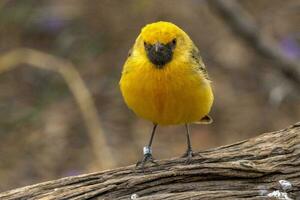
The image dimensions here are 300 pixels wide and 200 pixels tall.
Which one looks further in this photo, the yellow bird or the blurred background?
the blurred background

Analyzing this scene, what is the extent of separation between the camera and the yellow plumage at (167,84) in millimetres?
5223

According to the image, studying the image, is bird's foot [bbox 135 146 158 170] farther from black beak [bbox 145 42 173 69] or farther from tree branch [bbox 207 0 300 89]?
tree branch [bbox 207 0 300 89]

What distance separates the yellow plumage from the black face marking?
20 millimetres

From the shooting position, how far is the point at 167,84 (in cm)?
520

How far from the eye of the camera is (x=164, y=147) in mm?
8781

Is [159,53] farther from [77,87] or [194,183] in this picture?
[77,87]

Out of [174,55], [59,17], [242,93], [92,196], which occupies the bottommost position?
[92,196]

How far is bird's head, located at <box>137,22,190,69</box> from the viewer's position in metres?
5.30

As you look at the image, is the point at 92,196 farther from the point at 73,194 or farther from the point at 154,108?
the point at 154,108

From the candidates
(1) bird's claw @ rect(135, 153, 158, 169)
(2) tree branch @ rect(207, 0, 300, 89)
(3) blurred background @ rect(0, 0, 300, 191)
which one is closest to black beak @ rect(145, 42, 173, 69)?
(1) bird's claw @ rect(135, 153, 158, 169)

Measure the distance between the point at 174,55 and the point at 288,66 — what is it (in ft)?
8.94

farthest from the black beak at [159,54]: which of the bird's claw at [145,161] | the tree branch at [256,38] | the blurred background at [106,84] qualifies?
the blurred background at [106,84]

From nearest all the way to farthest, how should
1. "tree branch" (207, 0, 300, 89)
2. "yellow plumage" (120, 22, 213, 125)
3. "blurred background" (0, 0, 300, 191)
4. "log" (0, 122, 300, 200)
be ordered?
"log" (0, 122, 300, 200) < "yellow plumage" (120, 22, 213, 125) < "tree branch" (207, 0, 300, 89) < "blurred background" (0, 0, 300, 191)

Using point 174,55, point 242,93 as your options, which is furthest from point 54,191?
point 242,93
